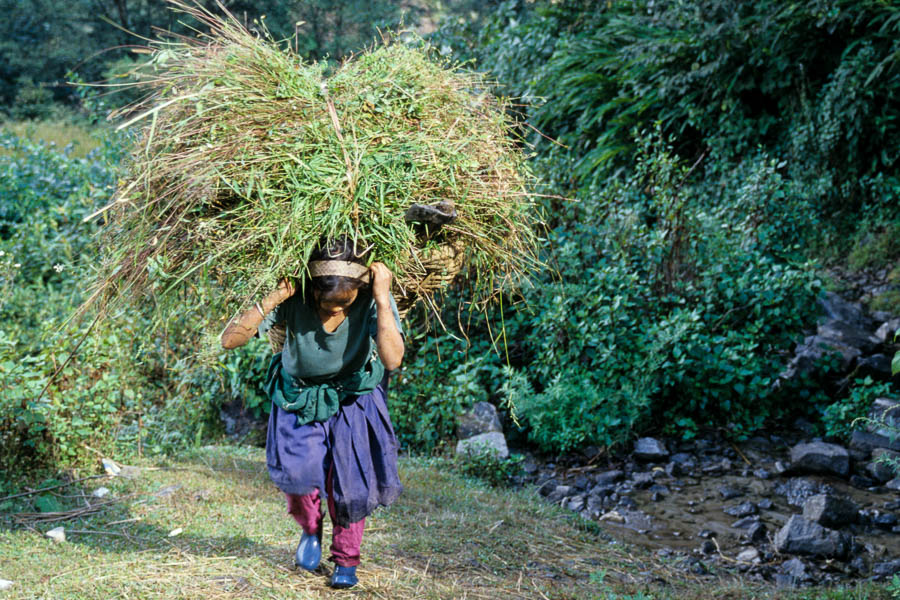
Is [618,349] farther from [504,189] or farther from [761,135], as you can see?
[761,135]

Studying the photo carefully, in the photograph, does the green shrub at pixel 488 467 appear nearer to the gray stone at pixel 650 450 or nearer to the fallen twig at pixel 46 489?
the gray stone at pixel 650 450

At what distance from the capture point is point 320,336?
3.22 meters

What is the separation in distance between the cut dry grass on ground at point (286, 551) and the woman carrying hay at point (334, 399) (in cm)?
32

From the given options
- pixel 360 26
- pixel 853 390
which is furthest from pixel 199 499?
pixel 360 26

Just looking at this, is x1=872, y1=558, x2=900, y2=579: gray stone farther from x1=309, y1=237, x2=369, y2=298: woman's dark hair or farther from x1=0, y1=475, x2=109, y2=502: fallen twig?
x1=0, y1=475, x2=109, y2=502: fallen twig

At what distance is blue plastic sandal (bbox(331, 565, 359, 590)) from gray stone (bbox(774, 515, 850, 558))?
9.28 ft

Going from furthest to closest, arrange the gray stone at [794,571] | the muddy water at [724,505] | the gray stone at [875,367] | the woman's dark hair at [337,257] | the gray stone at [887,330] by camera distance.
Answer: the gray stone at [887,330] → the gray stone at [875,367] → the muddy water at [724,505] → the gray stone at [794,571] → the woman's dark hair at [337,257]

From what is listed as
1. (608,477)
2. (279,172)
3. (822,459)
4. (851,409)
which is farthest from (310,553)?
(851,409)

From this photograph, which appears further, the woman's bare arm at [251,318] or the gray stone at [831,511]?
the gray stone at [831,511]

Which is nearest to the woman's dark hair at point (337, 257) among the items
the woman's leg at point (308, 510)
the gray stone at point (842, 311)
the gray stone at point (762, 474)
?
the woman's leg at point (308, 510)

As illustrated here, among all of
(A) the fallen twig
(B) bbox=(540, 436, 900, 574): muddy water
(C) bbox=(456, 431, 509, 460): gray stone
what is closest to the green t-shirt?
(A) the fallen twig

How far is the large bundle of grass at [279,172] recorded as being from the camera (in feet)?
9.22

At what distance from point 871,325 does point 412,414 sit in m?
4.41

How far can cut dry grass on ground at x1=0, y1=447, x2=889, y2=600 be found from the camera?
3383mm
